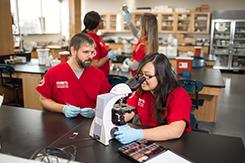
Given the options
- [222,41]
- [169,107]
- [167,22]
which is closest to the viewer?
[169,107]

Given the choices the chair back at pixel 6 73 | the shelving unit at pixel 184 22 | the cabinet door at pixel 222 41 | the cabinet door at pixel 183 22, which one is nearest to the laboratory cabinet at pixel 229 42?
the cabinet door at pixel 222 41

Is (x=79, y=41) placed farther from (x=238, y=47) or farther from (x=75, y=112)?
(x=238, y=47)

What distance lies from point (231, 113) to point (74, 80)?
3.22m

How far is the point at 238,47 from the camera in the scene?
799 centimetres

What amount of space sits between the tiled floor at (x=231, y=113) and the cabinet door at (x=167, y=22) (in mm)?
2836

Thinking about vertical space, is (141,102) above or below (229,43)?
below

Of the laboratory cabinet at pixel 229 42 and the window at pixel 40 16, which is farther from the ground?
the window at pixel 40 16

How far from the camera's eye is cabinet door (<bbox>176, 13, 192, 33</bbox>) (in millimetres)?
8133

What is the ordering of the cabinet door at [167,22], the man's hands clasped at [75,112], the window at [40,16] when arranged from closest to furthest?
the man's hands clasped at [75,112]
the window at [40,16]
the cabinet door at [167,22]

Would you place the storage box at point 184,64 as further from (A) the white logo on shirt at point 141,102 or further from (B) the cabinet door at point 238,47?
(B) the cabinet door at point 238,47

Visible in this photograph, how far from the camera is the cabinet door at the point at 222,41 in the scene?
794cm

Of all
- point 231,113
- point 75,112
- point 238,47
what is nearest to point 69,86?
point 75,112

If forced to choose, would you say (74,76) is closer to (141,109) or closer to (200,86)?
(141,109)

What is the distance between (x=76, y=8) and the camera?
6023mm
